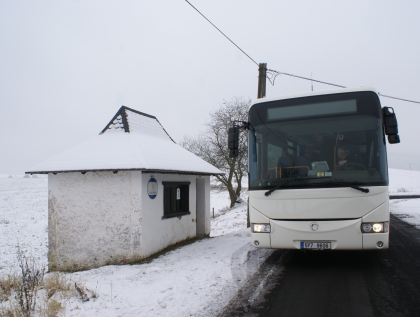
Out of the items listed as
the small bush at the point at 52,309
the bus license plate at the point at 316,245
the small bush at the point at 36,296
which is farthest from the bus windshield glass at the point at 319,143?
the small bush at the point at 52,309

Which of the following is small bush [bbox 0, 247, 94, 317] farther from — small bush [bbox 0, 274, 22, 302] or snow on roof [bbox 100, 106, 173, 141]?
snow on roof [bbox 100, 106, 173, 141]

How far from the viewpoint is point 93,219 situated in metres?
9.20

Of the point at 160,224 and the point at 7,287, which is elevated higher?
the point at 160,224

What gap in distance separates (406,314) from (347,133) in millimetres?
2931

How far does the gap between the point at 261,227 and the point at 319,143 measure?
6.06 feet

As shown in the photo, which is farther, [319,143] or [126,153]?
[126,153]

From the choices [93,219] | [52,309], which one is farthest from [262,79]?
[52,309]

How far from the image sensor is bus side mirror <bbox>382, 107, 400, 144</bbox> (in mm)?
5761

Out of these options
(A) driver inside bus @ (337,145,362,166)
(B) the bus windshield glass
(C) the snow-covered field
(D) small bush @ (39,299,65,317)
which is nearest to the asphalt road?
(C) the snow-covered field

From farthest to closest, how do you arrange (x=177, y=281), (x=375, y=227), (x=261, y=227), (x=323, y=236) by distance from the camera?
1. (x=261, y=227)
2. (x=177, y=281)
3. (x=323, y=236)
4. (x=375, y=227)

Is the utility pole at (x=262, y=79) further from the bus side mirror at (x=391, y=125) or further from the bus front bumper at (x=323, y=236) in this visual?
the bus front bumper at (x=323, y=236)

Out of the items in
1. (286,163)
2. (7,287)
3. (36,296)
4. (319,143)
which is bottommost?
(7,287)

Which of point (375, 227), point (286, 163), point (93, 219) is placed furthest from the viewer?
point (93, 219)

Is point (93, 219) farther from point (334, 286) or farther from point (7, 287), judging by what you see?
point (334, 286)
